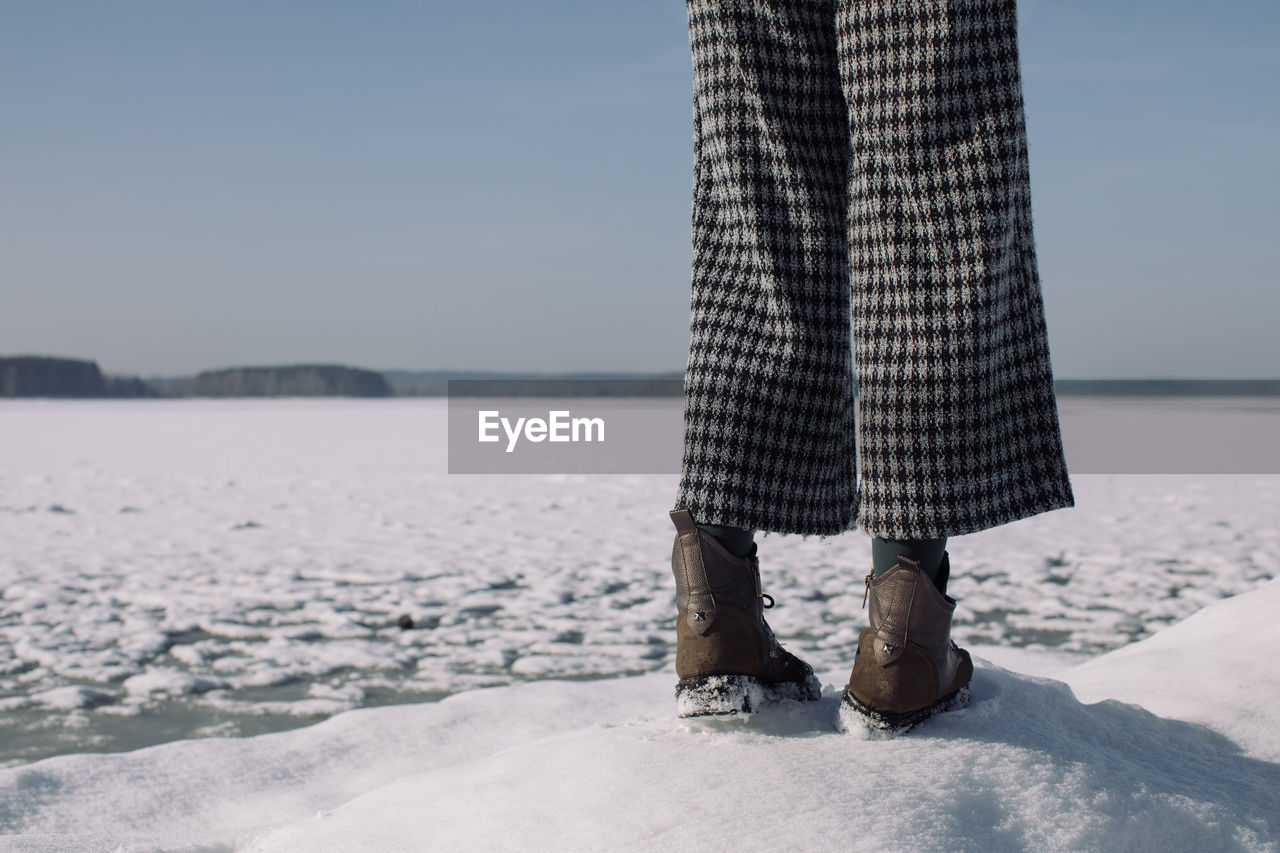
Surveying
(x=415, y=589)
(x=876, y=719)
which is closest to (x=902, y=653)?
(x=876, y=719)

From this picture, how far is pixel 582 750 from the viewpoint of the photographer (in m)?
1.24

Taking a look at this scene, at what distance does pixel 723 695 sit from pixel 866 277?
0.53m

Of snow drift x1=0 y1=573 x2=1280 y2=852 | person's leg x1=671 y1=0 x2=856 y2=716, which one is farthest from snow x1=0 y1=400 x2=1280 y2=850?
person's leg x1=671 y1=0 x2=856 y2=716

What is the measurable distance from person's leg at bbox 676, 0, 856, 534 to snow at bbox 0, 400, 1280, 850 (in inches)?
12.6

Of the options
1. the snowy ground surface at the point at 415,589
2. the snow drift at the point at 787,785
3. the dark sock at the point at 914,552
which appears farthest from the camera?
the snowy ground surface at the point at 415,589

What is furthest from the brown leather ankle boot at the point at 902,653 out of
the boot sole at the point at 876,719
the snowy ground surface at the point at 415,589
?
the snowy ground surface at the point at 415,589

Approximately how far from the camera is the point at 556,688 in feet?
7.43

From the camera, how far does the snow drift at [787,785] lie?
101cm

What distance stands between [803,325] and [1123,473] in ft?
25.7

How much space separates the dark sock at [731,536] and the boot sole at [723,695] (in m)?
0.16

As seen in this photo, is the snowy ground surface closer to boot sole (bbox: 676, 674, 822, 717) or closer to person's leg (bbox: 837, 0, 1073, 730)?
boot sole (bbox: 676, 674, 822, 717)

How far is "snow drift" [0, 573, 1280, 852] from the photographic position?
1.01 meters

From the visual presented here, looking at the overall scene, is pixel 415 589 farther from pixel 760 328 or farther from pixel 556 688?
pixel 760 328

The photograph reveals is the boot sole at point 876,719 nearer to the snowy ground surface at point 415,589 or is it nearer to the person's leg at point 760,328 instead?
the person's leg at point 760,328
